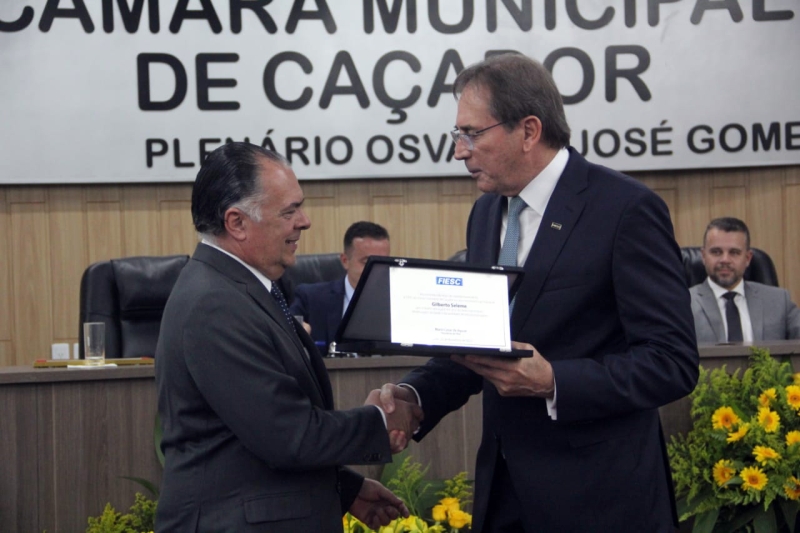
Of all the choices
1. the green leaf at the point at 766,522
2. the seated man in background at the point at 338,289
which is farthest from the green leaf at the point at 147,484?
the green leaf at the point at 766,522

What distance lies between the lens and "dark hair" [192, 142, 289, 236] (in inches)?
73.9

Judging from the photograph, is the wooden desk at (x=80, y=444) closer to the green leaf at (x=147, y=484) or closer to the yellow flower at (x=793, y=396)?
the green leaf at (x=147, y=484)

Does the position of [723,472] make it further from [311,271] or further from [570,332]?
[311,271]

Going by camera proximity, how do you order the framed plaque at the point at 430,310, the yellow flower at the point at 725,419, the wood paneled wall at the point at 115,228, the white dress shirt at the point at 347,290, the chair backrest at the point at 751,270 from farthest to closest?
the wood paneled wall at the point at 115,228
the chair backrest at the point at 751,270
the white dress shirt at the point at 347,290
the yellow flower at the point at 725,419
the framed plaque at the point at 430,310

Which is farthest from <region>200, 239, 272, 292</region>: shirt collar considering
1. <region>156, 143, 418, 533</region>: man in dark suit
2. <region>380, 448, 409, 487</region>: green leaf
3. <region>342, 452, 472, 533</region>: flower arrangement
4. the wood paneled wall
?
the wood paneled wall

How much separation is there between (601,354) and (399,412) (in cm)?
44

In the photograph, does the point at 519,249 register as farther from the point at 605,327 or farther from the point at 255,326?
the point at 255,326

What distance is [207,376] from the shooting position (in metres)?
1.74

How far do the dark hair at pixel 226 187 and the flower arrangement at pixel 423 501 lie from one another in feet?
3.81

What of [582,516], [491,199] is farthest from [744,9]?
[582,516]

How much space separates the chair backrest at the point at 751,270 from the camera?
5113mm

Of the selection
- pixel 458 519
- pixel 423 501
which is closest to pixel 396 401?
pixel 458 519

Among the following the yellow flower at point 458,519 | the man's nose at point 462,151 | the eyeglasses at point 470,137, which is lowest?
the yellow flower at point 458,519

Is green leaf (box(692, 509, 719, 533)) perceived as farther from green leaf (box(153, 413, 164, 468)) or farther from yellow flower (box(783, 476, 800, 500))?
green leaf (box(153, 413, 164, 468))
